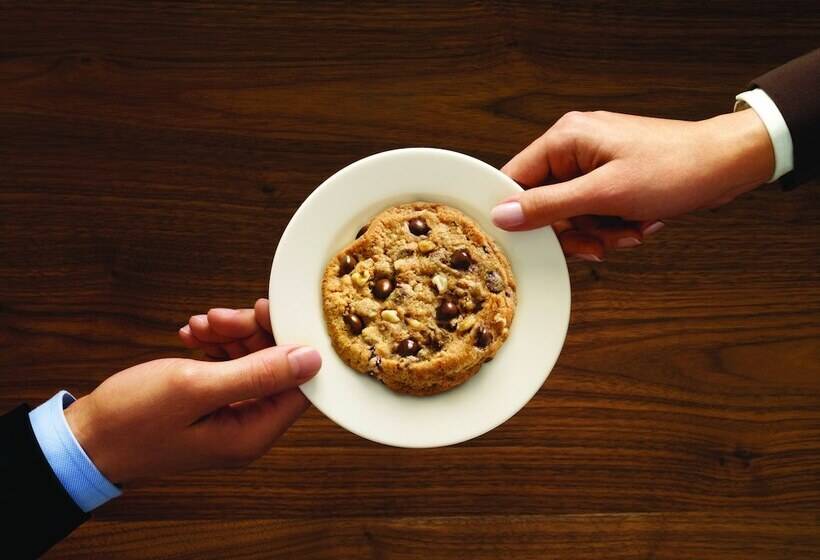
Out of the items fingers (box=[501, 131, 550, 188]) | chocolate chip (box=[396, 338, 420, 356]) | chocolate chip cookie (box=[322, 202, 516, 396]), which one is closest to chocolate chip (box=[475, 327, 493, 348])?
chocolate chip cookie (box=[322, 202, 516, 396])

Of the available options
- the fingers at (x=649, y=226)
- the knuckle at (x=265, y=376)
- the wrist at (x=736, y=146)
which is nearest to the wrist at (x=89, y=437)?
the knuckle at (x=265, y=376)

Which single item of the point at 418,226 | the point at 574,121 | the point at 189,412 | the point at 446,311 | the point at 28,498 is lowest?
the point at 28,498

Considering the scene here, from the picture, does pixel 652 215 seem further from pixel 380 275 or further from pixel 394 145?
pixel 394 145

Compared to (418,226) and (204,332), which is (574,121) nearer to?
(418,226)

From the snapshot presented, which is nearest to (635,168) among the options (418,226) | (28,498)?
(418,226)

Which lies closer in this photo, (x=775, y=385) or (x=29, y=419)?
(x=29, y=419)

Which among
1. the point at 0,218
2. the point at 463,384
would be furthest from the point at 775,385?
the point at 0,218

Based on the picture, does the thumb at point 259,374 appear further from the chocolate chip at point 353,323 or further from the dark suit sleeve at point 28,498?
the dark suit sleeve at point 28,498
